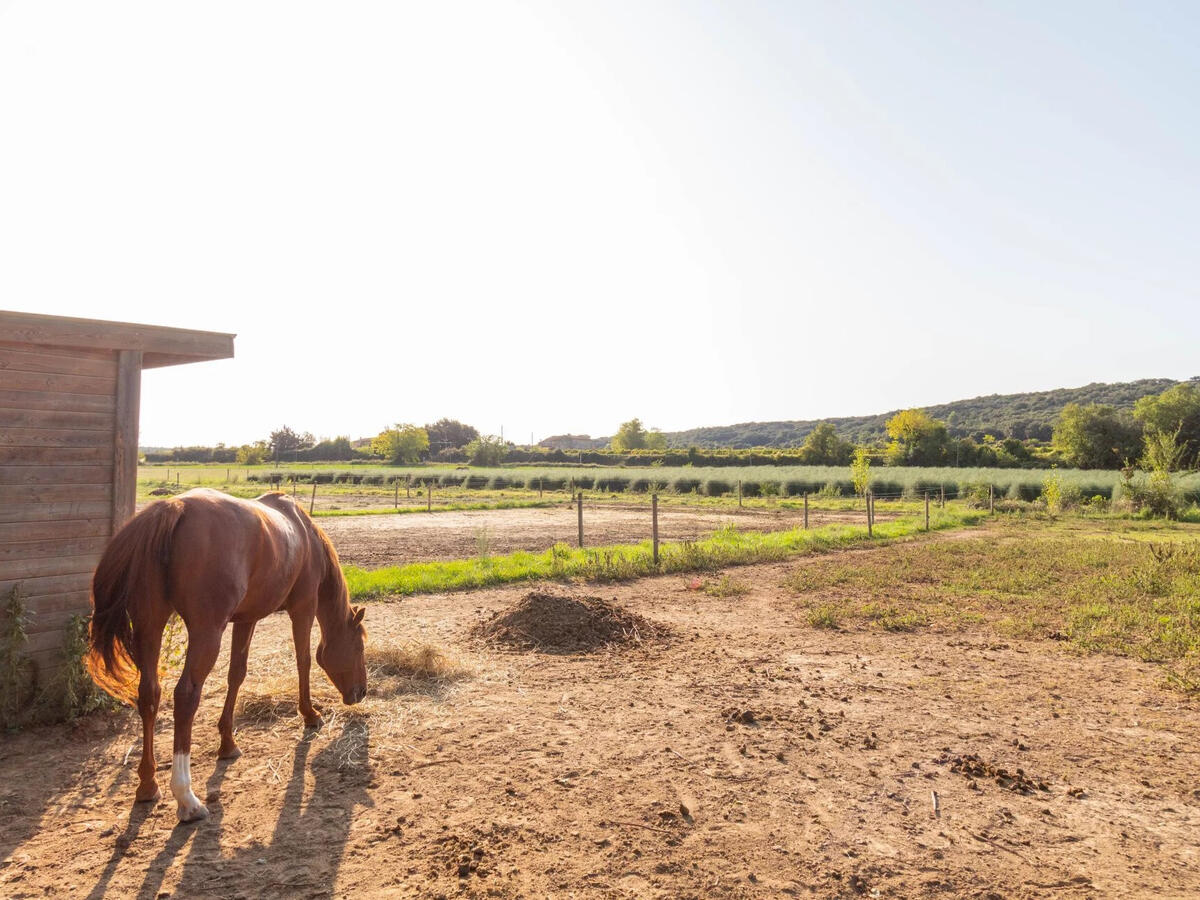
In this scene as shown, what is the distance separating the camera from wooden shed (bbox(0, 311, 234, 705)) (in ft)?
15.3

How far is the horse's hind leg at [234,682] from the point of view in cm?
442

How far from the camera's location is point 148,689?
150 inches

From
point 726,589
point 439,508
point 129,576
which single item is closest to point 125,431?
point 129,576

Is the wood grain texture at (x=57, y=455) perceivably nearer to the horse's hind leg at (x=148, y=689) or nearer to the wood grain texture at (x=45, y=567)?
the wood grain texture at (x=45, y=567)

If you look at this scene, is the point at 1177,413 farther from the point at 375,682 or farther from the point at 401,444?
the point at 401,444

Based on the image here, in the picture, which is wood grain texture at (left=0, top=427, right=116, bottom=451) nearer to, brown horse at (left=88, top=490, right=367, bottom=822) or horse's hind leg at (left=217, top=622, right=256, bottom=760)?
brown horse at (left=88, top=490, right=367, bottom=822)

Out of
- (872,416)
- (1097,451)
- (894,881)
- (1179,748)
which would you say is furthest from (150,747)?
(872,416)

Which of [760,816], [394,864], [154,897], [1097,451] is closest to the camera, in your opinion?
[154,897]

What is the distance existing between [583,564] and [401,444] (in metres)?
68.7

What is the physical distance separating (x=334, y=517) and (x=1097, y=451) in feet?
168

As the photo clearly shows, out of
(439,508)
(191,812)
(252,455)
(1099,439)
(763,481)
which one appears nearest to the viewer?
(191,812)

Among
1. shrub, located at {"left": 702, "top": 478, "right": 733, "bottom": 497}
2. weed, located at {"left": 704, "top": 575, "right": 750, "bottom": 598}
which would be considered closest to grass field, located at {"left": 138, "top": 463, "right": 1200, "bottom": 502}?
shrub, located at {"left": 702, "top": 478, "right": 733, "bottom": 497}

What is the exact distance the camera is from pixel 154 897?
293 cm

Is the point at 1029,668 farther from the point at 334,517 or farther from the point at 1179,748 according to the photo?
the point at 334,517
